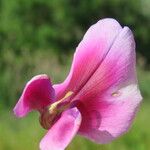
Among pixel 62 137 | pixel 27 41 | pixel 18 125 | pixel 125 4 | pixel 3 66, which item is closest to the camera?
pixel 62 137

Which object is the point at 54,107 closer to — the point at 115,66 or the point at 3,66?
the point at 115,66

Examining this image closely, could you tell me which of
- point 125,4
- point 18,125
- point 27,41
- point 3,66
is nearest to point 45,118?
point 18,125

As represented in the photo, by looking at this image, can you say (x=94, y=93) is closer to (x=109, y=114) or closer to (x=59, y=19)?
(x=109, y=114)

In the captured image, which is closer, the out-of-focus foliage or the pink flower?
the pink flower

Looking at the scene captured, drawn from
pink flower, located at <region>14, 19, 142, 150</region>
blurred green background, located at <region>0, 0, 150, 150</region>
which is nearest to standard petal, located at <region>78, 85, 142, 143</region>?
pink flower, located at <region>14, 19, 142, 150</region>

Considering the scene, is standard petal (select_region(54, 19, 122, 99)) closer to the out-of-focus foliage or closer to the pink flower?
the pink flower

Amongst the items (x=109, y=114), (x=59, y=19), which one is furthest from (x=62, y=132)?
(x=59, y=19)
